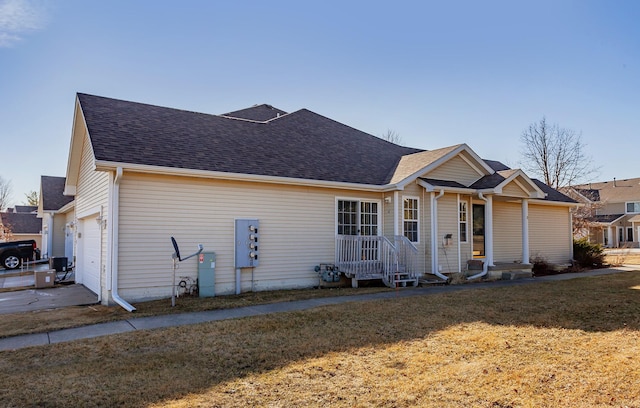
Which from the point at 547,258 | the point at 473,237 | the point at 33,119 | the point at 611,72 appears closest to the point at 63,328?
the point at 473,237

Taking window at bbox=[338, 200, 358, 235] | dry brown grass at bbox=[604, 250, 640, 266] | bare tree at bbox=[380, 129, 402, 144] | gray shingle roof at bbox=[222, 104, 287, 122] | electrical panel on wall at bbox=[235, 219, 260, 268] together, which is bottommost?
dry brown grass at bbox=[604, 250, 640, 266]

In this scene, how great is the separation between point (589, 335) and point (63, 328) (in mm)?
8628

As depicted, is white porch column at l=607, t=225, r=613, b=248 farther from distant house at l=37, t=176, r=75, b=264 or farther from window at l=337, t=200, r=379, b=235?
distant house at l=37, t=176, r=75, b=264

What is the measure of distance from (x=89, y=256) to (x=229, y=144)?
17.6ft

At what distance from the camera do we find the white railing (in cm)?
1180

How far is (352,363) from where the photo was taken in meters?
5.15

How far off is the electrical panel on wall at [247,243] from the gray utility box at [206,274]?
68cm

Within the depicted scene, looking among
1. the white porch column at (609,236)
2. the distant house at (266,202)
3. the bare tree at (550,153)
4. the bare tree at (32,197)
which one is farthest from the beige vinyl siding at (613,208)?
the bare tree at (32,197)

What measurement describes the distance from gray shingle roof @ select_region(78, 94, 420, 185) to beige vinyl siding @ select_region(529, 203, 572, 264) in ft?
23.2

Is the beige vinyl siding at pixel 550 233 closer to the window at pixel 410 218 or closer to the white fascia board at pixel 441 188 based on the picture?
the white fascia board at pixel 441 188

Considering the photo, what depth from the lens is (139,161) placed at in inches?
365

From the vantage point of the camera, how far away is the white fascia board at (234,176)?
8.91 meters

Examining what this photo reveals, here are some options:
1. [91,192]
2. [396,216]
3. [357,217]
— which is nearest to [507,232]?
[396,216]

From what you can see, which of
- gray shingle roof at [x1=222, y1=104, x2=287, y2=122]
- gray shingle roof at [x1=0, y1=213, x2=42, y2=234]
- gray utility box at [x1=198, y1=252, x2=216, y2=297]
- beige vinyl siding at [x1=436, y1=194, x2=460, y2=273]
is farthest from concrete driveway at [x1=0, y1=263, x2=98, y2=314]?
gray shingle roof at [x1=0, y1=213, x2=42, y2=234]
